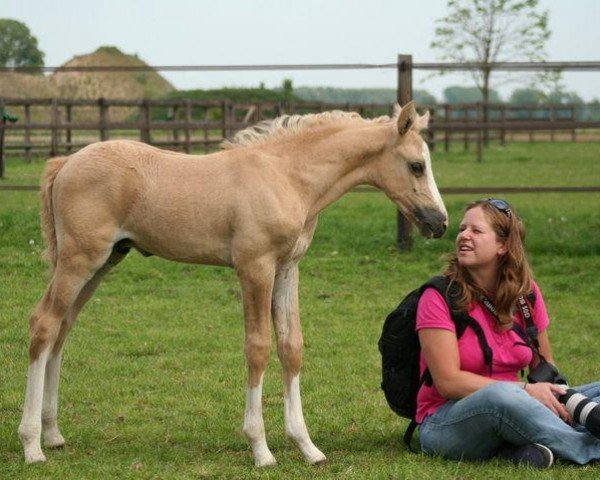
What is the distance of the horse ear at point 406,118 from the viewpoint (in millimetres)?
5448

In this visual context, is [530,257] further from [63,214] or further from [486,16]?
[486,16]

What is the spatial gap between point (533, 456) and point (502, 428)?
0.19m

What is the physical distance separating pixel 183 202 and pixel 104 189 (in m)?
0.39

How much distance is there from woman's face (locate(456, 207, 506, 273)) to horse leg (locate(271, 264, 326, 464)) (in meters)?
0.91

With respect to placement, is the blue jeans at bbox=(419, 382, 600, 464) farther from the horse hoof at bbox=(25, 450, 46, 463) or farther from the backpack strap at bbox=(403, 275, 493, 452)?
the horse hoof at bbox=(25, 450, 46, 463)

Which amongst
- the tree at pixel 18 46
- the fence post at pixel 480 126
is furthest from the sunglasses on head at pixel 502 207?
the tree at pixel 18 46

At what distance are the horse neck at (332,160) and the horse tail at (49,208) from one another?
3.96ft

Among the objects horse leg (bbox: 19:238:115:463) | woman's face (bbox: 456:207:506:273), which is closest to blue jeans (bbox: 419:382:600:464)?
woman's face (bbox: 456:207:506:273)

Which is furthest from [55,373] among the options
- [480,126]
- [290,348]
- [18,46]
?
[18,46]

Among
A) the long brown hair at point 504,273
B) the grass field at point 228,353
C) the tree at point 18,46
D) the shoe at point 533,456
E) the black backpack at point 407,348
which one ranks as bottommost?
the grass field at point 228,353

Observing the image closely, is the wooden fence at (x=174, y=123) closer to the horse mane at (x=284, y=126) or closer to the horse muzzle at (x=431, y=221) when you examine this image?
the horse mane at (x=284, y=126)

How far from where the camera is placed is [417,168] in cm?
553

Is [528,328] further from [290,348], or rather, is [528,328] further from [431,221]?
[290,348]

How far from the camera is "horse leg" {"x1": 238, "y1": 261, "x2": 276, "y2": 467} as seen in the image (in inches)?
206
